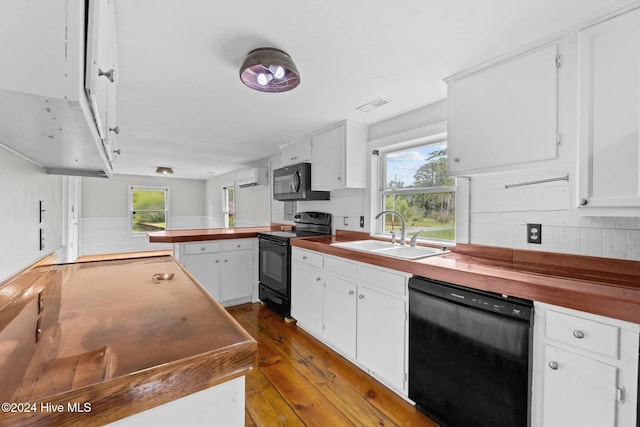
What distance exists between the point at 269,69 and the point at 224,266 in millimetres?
2616

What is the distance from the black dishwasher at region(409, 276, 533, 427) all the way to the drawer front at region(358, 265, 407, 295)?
9 cm

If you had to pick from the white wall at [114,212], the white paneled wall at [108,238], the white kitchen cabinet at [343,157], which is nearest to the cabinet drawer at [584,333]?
the white kitchen cabinet at [343,157]

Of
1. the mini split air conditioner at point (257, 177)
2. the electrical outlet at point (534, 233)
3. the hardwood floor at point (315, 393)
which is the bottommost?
the hardwood floor at point (315, 393)

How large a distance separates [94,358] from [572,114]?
2074 mm

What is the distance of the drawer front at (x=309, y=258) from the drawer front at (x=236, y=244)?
965mm

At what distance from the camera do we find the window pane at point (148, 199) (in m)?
7.60

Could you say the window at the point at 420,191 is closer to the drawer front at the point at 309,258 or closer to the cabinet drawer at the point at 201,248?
the drawer front at the point at 309,258

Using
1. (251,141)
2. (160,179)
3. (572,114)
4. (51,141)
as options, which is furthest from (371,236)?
(160,179)

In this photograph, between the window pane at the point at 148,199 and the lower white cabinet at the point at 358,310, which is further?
the window pane at the point at 148,199

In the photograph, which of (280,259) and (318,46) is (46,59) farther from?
(280,259)

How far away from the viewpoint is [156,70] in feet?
6.11

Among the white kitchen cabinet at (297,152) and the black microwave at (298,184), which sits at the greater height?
the white kitchen cabinet at (297,152)

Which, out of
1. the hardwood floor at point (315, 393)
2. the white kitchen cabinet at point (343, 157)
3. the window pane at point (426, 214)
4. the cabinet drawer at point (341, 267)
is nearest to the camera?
the hardwood floor at point (315, 393)

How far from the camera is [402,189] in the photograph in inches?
108
